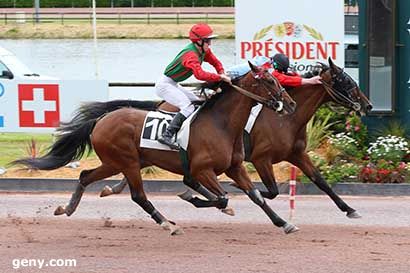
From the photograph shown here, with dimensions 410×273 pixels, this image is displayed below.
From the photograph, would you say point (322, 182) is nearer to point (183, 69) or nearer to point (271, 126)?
point (271, 126)

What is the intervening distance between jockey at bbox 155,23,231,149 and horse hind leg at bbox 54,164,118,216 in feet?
2.96

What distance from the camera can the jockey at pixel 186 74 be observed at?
11523mm

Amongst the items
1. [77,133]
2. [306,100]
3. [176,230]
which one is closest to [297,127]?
[306,100]

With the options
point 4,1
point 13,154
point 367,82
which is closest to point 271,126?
point 367,82

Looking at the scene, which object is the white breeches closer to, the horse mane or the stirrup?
→ the horse mane

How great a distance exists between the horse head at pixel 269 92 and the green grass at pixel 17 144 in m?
6.98

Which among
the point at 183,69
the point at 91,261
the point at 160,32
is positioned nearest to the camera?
the point at 91,261

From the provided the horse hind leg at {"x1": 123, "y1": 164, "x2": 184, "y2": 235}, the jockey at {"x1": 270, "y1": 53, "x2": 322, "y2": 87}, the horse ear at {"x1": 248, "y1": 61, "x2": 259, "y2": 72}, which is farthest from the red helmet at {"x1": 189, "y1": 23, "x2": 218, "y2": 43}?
the horse hind leg at {"x1": 123, "y1": 164, "x2": 184, "y2": 235}

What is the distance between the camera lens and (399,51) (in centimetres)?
1745

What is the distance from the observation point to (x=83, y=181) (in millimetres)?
12297

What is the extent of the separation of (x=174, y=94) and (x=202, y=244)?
1.87m

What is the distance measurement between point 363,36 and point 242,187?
689 centimetres

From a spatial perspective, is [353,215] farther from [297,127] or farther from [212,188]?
[212,188]

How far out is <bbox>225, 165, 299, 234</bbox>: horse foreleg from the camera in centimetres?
1139
